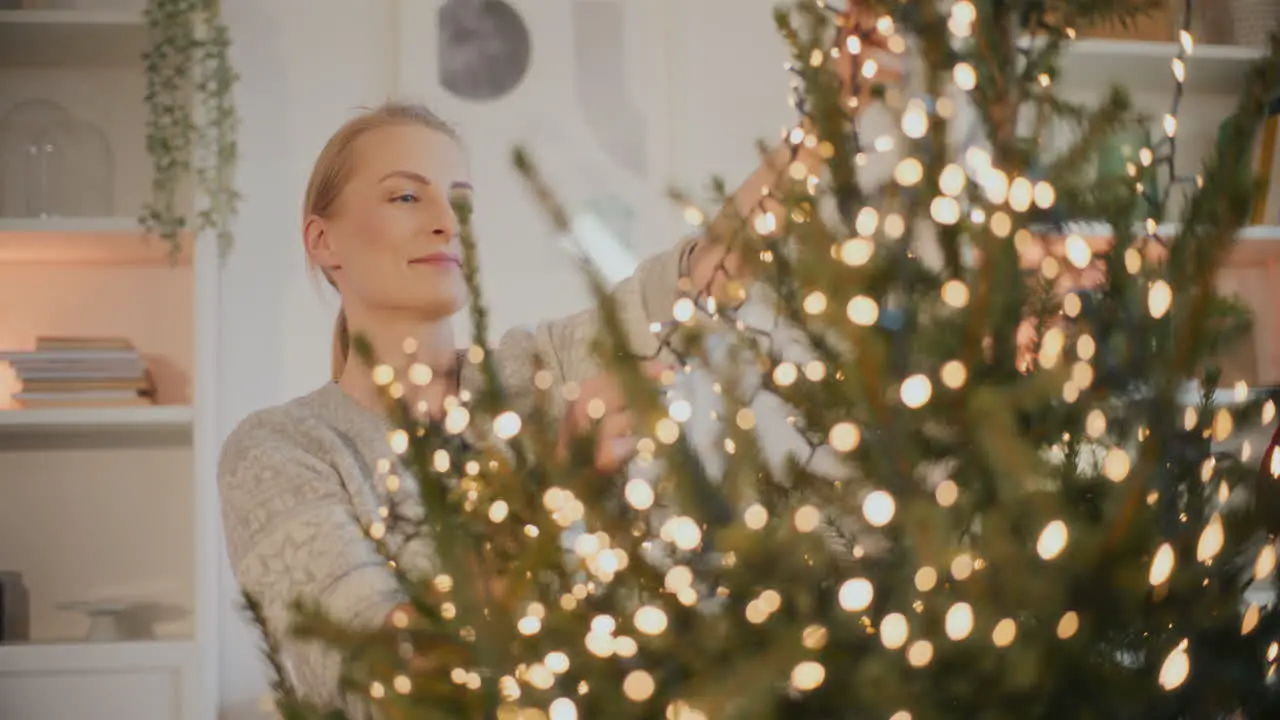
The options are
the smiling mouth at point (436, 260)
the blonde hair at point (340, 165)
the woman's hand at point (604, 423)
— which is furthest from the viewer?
the blonde hair at point (340, 165)

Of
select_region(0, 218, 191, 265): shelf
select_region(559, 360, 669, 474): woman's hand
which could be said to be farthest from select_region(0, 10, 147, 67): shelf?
select_region(559, 360, 669, 474): woman's hand

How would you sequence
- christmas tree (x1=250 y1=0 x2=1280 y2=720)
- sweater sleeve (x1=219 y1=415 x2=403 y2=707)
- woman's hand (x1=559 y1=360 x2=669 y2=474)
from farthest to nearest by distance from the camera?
sweater sleeve (x1=219 y1=415 x2=403 y2=707)
woman's hand (x1=559 y1=360 x2=669 y2=474)
christmas tree (x1=250 y1=0 x2=1280 y2=720)

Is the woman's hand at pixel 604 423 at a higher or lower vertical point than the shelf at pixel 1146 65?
lower

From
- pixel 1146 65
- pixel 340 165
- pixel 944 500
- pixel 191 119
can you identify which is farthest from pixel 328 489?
pixel 1146 65

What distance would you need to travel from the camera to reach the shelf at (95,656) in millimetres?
1832

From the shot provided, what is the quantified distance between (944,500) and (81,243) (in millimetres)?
1909

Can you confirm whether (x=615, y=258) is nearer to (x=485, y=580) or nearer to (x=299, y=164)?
(x=299, y=164)

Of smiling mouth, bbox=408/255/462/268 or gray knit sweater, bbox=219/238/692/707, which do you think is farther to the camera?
smiling mouth, bbox=408/255/462/268

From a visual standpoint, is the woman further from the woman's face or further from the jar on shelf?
the jar on shelf

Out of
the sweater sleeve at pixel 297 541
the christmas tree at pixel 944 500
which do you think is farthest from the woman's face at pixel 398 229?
the christmas tree at pixel 944 500

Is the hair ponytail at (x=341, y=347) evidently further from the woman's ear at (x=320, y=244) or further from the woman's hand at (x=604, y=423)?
the woman's hand at (x=604, y=423)

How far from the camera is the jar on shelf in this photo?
6.80 ft

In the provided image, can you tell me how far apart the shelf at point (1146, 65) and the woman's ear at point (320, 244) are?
4.43 ft

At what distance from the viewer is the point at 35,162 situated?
2.08 m
